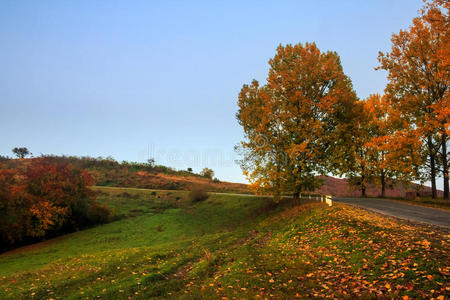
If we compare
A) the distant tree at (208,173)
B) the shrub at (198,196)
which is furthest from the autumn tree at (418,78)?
the distant tree at (208,173)

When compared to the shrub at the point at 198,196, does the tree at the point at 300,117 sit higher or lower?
higher

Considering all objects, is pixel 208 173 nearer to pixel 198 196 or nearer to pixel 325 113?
pixel 198 196

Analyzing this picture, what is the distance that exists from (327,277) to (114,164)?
86.2m

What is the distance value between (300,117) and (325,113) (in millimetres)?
2372

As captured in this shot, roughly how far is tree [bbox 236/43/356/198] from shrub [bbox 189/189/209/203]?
22.5 meters

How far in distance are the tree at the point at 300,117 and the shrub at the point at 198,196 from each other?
2249 cm

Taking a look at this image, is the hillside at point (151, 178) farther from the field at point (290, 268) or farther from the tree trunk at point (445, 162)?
the field at point (290, 268)

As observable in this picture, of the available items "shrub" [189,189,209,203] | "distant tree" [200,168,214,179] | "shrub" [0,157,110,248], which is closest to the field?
"shrub" [0,157,110,248]

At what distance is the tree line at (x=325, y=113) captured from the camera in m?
24.2

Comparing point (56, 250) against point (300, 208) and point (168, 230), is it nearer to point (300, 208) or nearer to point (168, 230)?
point (168, 230)

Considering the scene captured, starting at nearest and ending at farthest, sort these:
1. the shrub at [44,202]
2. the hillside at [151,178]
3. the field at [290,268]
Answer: the field at [290,268] → the shrub at [44,202] → the hillside at [151,178]

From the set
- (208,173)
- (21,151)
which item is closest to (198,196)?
(208,173)

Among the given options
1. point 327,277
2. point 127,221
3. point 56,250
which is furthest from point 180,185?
point 327,277

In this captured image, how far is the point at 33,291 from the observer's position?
12.4 metres
